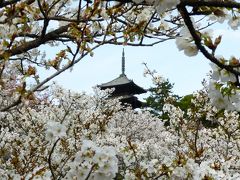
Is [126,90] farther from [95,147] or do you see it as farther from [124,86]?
[95,147]

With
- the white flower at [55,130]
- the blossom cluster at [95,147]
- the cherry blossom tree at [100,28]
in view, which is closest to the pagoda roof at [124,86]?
the blossom cluster at [95,147]

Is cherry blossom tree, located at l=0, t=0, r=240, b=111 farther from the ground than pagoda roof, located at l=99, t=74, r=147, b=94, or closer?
closer

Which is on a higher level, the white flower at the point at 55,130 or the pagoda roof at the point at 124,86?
the pagoda roof at the point at 124,86

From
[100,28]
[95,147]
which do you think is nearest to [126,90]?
[100,28]

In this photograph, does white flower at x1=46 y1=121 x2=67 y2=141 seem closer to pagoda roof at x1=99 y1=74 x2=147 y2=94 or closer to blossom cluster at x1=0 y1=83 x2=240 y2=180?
blossom cluster at x1=0 y1=83 x2=240 y2=180

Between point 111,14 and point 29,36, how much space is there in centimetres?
104

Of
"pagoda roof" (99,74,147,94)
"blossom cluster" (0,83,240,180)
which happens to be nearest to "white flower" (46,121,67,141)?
"blossom cluster" (0,83,240,180)

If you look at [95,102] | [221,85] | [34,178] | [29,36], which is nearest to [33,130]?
[29,36]

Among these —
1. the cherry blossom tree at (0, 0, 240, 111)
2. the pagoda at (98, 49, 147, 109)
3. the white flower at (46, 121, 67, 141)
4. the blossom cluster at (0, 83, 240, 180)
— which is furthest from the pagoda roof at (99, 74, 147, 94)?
the white flower at (46, 121, 67, 141)

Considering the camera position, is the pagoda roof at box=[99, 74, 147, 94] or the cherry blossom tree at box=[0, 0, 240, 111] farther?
the pagoda roof at box=[99, 74, 147, 94]

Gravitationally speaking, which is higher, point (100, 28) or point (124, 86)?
point (124, 86)

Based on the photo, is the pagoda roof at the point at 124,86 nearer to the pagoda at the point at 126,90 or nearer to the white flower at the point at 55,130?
the pagoda at the point at 126,90

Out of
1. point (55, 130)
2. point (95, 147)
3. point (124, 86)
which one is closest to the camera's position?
point (95, 147)

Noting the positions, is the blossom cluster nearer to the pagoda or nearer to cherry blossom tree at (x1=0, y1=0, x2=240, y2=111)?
cherry blossom tree at (x1=0, y1=0, x2=240, y2=111)
